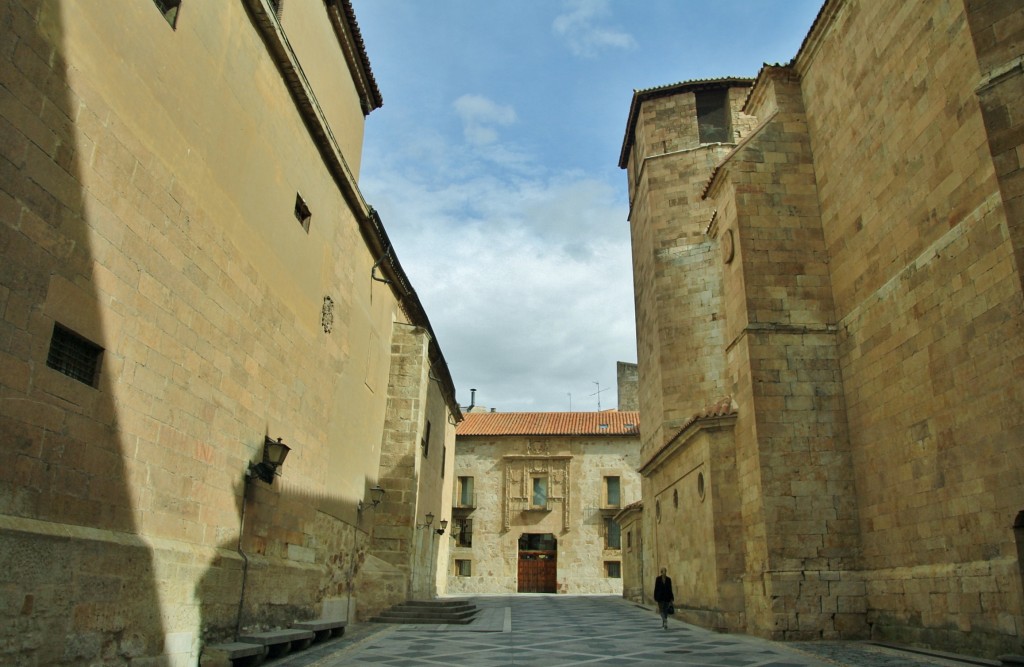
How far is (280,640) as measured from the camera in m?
8.20

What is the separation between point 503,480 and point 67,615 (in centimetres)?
2857

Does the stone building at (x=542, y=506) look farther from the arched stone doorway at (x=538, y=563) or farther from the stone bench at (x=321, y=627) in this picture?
the stone bench at (x=321, y=627)

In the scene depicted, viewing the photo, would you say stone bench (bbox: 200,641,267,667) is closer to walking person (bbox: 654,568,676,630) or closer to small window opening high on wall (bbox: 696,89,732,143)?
walking person (bbox: 654,568,676,630)

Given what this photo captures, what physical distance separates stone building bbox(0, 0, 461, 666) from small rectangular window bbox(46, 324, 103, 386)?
0.02 metres

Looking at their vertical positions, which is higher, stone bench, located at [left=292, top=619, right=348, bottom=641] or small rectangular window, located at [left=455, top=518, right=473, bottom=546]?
small rectangular window, located at [left=455, top=518, right=473, bottom=546]

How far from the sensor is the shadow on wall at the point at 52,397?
475 cm

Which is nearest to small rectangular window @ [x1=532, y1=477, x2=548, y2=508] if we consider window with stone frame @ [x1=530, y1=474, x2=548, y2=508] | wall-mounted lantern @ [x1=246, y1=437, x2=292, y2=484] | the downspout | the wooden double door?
window with stone frame @ [x1=530, y1=474, x2=548, y2=508]

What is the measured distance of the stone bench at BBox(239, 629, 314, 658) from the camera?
8016 mm

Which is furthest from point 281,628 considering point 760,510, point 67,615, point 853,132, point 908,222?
point 853,132

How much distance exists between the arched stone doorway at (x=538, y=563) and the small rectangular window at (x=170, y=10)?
93.2ft

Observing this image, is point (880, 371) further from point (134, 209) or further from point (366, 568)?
point (366, 568)

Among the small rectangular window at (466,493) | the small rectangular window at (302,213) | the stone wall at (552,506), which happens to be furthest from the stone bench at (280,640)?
the small rectangular window at (466,493)

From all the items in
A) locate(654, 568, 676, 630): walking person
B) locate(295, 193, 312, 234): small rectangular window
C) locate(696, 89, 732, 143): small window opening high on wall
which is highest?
locate(696, 89, 732, 143): small window opening high on wall

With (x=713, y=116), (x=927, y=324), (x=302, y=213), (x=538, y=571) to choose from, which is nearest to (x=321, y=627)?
(x=302, y=213)
